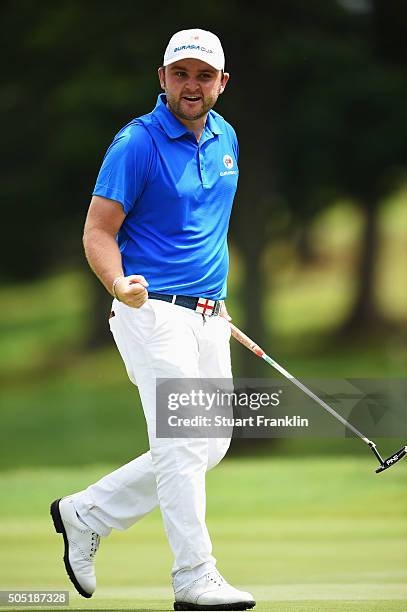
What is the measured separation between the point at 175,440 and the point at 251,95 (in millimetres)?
10257

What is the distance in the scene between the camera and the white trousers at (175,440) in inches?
166

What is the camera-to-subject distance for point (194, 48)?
4332 mm

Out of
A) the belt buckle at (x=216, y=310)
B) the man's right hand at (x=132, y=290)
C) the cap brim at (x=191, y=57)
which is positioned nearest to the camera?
the man's right hand at (x=132, y=290)

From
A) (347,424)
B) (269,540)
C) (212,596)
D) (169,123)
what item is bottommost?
(269,540)

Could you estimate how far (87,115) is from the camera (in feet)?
48.2

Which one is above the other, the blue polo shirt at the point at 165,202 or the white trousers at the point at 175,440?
the blue polo shirt at the point at 165,202

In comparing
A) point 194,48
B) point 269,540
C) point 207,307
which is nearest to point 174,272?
point 207,307

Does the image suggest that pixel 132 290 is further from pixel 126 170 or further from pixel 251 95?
pixel 251 95

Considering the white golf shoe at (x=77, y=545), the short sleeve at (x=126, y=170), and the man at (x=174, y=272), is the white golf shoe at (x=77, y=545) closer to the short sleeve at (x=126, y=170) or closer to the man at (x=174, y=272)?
the man at (x=174, y=272)

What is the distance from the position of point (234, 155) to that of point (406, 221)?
25628 mm

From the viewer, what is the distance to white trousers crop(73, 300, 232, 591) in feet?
13.9


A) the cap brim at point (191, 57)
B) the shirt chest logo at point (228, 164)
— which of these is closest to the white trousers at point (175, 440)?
the shirt chest logo at point (228, 164)

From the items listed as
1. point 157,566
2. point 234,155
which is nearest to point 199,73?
point 234,155

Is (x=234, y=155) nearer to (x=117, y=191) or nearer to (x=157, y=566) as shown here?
(x=117, y=191)
